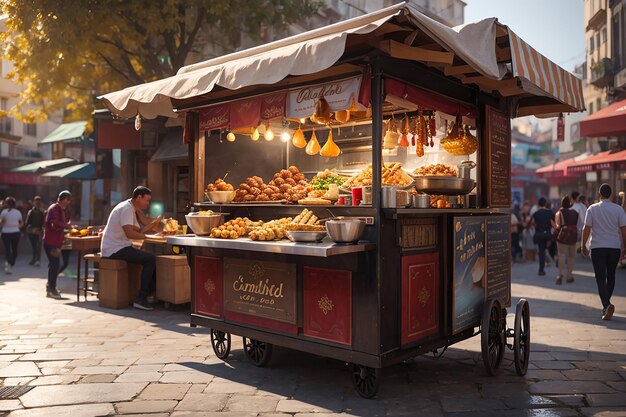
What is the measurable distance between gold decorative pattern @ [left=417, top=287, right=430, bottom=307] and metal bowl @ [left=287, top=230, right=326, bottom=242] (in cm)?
106

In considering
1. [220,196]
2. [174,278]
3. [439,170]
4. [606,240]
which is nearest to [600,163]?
[606,240]

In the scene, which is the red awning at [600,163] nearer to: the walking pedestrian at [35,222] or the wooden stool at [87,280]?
the wooden stool at [87,280]

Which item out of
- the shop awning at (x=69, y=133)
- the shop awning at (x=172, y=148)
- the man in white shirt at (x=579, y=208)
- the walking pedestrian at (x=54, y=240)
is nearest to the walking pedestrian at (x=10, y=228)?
the shop awning at (x=172, y=148)

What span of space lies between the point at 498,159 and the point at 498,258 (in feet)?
4.00

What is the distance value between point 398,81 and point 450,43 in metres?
0.82

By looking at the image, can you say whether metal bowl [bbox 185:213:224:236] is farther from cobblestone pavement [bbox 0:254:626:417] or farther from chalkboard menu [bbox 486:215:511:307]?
chalkboard menu [bbox 486:215:511:307]

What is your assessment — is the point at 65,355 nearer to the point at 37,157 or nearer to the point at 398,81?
the point at 398,81

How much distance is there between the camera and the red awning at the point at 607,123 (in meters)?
15.9

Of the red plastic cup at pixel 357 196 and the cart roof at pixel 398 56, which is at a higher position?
the cart roof at pixel 398 56

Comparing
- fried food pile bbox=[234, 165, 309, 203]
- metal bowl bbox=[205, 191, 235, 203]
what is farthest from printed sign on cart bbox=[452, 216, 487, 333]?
metal bowl bbox=[205, 191, 235, 203]

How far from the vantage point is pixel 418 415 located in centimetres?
452

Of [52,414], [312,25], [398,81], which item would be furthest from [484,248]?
[312,25]

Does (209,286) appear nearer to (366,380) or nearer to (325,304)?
(325,304)

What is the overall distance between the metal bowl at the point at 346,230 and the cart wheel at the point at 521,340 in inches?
74.4
